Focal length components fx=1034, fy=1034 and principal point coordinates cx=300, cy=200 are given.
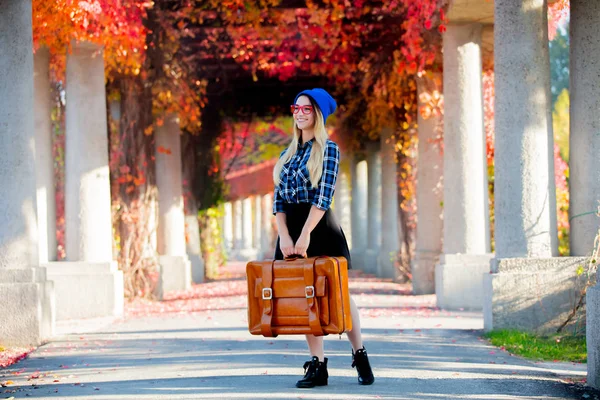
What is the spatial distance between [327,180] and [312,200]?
0.16 m

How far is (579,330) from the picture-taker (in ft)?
28.4

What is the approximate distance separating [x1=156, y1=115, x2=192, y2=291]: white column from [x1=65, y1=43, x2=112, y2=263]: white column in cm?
640

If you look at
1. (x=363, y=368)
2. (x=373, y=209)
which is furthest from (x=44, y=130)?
(x=373, y=209)

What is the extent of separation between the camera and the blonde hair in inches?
234

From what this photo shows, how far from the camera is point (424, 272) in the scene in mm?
16188

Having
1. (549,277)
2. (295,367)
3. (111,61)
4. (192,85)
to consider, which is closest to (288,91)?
(192,85)

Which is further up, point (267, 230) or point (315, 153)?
point (315, 153)

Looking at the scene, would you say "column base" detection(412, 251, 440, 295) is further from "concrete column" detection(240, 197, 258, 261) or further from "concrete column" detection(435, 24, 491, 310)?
"concrete column" detection(240, 197, 258, 261)

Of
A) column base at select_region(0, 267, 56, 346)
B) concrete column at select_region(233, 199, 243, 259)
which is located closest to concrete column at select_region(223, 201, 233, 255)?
concrete column at select_region(233, 199, 243, 259)

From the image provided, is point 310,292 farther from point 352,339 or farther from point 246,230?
point 246,230

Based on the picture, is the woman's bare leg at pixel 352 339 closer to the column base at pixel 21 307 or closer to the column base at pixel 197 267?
the column base at pixel 21 307

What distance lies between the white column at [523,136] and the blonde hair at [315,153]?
340 cm

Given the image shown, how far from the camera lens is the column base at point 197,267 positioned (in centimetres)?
2234

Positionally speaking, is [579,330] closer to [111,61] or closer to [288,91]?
[111,61]
